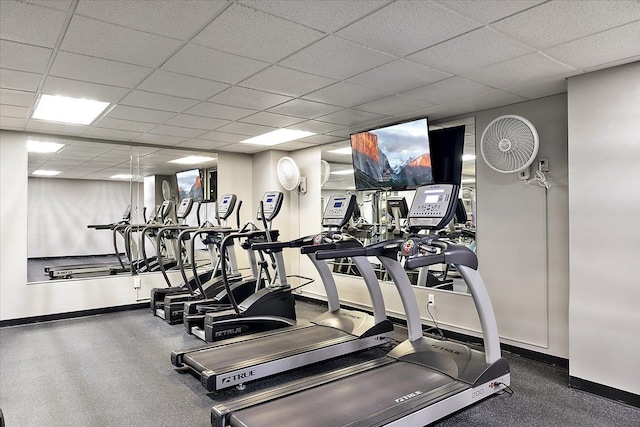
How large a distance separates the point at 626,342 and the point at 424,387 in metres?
1.66

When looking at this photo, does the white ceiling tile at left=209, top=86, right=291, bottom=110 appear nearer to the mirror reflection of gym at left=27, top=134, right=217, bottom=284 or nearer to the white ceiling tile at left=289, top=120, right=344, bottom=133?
the white ceiling tile at left=289, top=120, right=344, bottom=133

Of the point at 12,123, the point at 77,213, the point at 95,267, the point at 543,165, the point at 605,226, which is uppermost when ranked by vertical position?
the point at 12,123

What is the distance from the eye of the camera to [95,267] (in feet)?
21.6

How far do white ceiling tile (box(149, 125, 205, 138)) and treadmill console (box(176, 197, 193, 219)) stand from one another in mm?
1066

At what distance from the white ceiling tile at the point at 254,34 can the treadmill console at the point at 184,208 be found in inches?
150

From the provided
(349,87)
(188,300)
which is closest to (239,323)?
(188,300)

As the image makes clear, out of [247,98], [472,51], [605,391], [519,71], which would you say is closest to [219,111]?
[247,98]

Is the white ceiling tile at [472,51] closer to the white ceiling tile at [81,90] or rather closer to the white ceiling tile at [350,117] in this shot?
the white ceiling tile at [350,117]

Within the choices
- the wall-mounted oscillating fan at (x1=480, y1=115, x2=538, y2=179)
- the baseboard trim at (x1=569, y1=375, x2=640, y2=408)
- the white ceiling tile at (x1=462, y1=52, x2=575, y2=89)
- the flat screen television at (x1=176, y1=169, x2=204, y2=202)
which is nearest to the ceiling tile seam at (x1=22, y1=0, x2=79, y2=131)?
the white ceiling tile at (x1=462, y1=52, x2=575, y2=89)

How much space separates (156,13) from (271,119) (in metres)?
2.62

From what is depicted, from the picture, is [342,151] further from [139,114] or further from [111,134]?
[111,134]

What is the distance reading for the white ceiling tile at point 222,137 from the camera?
5734 mm

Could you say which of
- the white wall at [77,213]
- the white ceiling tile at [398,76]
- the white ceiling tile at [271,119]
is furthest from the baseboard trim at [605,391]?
the white wall at [77,213]

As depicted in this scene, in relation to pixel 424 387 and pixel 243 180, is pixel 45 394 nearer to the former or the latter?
pixel 424 387
